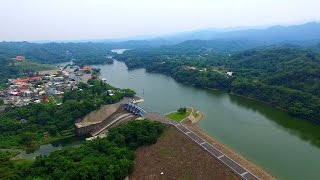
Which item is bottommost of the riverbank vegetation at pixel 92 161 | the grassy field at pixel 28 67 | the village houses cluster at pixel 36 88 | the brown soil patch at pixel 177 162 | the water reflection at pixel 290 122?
the water reflection at pixel 290 122

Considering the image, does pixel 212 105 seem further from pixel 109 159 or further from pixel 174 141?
pixel 109 159

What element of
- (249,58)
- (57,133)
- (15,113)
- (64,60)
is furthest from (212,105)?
(64,60)

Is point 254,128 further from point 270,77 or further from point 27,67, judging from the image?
point 27,67

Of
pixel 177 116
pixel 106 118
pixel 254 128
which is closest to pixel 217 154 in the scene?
pixel 254 128

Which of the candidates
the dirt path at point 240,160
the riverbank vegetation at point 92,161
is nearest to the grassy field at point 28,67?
the riverbank vegetation at point 92,161

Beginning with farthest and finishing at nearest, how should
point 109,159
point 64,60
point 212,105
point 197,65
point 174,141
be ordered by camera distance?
point 64,60
point 197,65
point 212,105
point 174,141
point 109,159

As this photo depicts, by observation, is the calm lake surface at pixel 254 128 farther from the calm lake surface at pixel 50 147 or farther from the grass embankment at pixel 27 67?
the grass embankment at pixel 27 67

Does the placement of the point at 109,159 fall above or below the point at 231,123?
above
